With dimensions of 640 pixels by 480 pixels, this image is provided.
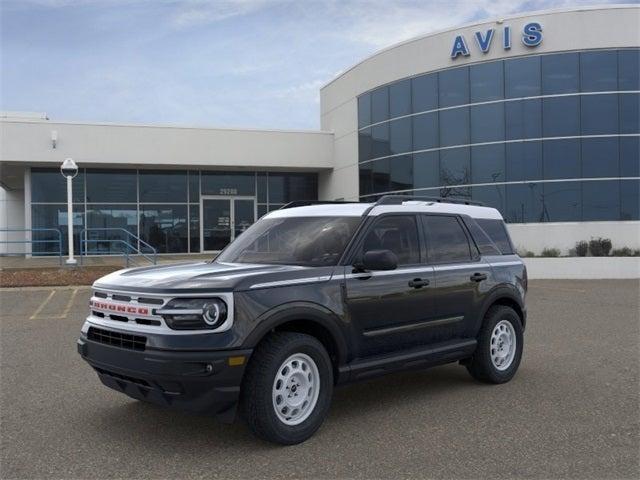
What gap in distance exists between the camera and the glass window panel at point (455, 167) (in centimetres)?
2317

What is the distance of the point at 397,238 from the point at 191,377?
2.46 metres

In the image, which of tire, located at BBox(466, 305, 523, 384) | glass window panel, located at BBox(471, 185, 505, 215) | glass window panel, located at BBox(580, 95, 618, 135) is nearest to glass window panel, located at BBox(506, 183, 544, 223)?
glass window panel, located at BBox(471, 185, 505, 215)

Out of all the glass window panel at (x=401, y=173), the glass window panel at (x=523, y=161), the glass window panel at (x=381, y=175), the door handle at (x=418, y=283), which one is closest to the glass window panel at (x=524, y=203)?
the glass window panel at (x=523, y=161)

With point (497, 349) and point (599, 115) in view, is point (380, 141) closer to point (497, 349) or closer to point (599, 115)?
point (599, 115)

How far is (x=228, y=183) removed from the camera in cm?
2825

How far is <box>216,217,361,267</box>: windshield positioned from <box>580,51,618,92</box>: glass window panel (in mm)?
18846

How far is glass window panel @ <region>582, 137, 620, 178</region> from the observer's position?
69.9 feet

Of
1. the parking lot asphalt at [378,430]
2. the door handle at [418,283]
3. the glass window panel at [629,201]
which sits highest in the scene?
the glass window panel at [629,201]

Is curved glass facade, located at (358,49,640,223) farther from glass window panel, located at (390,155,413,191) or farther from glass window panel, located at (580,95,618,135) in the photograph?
glass window panel, located at (390,155,413,191)

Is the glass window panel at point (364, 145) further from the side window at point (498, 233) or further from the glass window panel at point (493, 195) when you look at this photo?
the side window at point (498, 233)

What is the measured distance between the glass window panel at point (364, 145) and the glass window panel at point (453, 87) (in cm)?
378

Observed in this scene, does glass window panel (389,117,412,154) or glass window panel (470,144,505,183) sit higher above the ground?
glass window panel (389,117,412,154)

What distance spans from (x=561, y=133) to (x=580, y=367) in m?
16.2

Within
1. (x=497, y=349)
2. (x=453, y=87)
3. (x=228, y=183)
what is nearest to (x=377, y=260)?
(x=497, y=349)
